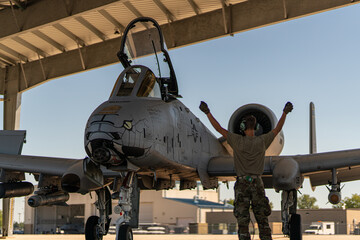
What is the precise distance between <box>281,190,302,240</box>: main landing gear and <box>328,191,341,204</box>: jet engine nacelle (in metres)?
0.82

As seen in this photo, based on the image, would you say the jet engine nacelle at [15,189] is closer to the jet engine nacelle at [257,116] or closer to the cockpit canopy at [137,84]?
the cockpit canopy at [137,84]

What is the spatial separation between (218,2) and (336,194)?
8693 millimetres

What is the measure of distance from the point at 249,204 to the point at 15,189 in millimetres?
7682

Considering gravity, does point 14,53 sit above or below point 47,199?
above

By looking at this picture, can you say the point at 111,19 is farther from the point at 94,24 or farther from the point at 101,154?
the point at 101,154

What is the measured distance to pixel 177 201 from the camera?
5547cm

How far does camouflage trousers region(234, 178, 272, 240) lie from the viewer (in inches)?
232

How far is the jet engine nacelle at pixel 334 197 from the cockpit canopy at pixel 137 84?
4.53 metres

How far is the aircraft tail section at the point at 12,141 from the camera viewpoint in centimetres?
1248

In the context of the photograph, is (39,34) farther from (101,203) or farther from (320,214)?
(320,214)

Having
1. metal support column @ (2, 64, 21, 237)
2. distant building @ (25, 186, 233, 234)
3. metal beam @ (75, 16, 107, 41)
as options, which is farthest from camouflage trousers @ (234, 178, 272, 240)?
distant building @ (25, 186, 233, 234)

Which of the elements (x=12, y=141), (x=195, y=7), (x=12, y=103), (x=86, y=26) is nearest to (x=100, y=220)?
(x=12, y=141)

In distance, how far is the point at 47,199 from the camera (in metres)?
11.7

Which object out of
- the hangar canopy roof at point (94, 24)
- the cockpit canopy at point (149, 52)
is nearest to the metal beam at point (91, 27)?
the hangar canopy roof at point (94, 24)
